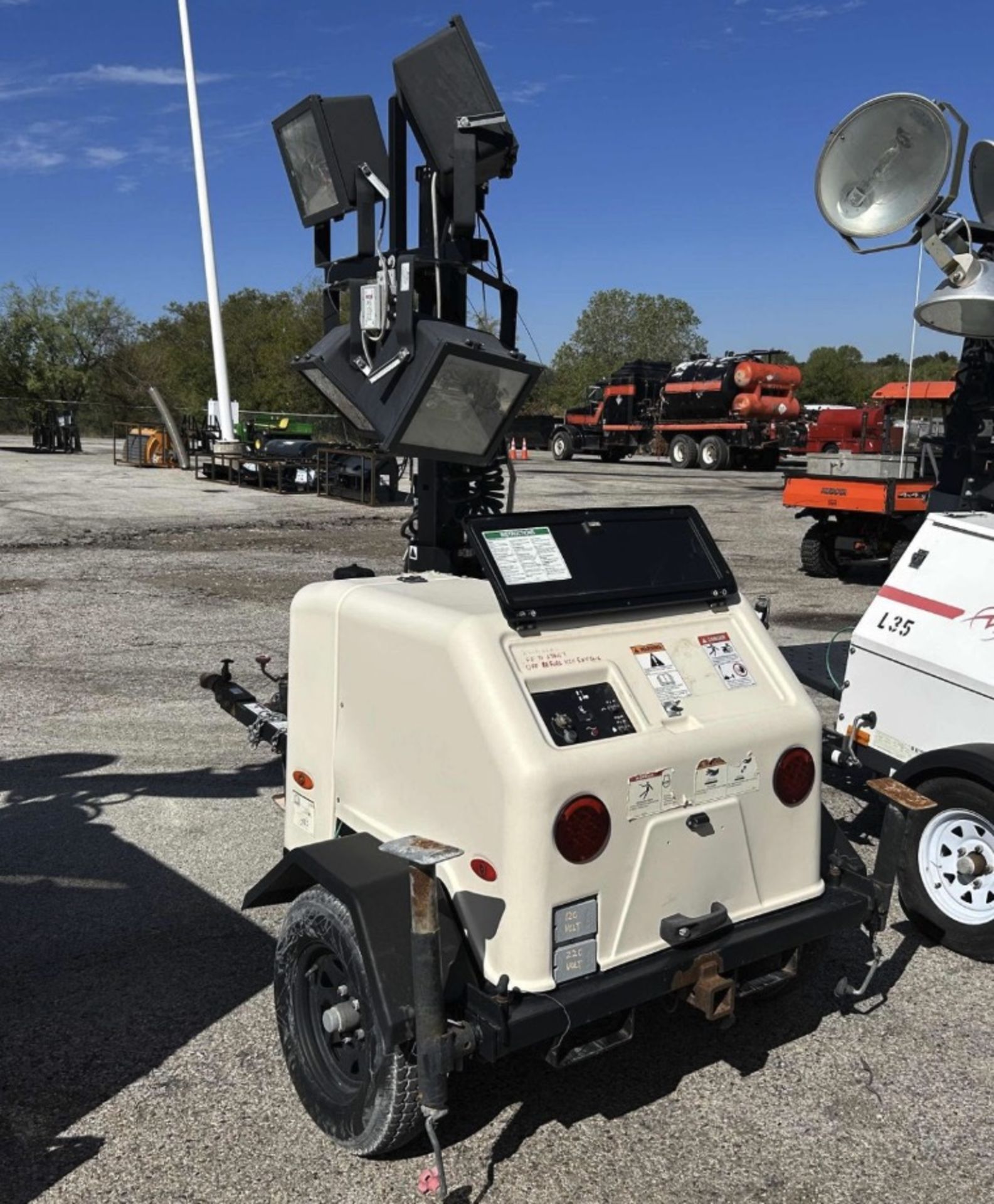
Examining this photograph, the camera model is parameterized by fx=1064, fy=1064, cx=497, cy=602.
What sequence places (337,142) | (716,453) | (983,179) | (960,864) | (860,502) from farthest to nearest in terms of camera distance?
(716,453) → (860,502) → (983,179) → (337,142) → (960,864)

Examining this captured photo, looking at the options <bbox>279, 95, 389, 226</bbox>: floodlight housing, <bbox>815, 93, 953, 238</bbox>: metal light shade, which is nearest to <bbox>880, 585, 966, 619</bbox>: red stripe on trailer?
<bbox>815, 93, 953, 238</bbox>: metal light shade

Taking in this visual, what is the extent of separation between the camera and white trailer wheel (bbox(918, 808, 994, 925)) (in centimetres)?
398

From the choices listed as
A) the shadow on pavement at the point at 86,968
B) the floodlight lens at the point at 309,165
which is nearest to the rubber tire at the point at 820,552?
the shadow on pavement at the point at 86,968

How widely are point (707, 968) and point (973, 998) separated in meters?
1.46

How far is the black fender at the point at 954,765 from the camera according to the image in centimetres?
397

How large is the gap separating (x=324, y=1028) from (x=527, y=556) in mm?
1453

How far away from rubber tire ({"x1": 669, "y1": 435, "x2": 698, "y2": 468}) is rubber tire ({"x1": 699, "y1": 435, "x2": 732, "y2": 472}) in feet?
1.50

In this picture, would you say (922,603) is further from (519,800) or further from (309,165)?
(309,165)

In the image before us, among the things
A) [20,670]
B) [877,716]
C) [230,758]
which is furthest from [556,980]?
[20,670]

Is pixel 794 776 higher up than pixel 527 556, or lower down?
lower down

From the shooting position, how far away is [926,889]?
414 cm

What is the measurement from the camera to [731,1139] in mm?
2973

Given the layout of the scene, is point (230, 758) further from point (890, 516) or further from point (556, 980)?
point (890, 516)

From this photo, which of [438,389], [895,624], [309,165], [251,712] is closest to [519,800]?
[438,389]
